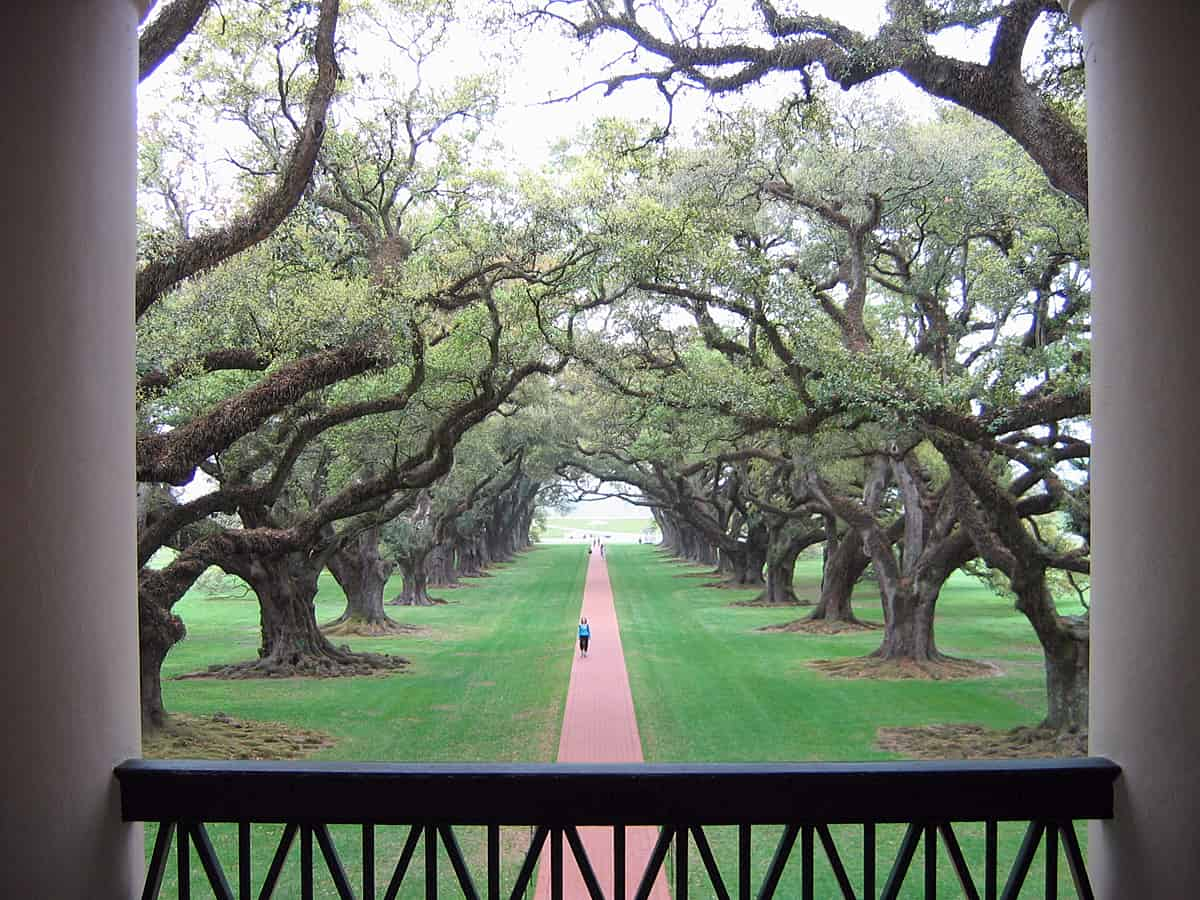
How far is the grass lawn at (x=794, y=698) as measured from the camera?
8.70 meters

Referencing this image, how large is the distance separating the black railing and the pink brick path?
95.5 inches

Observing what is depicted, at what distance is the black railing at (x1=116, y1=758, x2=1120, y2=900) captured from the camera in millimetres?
2270

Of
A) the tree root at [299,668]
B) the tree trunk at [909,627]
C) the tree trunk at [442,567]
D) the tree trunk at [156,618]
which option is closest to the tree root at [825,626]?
the tree trunk at [909,627]

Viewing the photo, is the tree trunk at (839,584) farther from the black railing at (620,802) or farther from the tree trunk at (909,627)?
the black railing at (620,802)

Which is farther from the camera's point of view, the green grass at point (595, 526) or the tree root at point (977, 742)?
the green grass at point (595, 526)

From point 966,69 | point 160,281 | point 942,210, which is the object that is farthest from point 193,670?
point 966,69

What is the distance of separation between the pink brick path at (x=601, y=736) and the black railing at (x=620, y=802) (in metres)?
2.43

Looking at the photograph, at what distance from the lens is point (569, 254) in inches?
457

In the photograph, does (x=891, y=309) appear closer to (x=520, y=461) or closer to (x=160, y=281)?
(x=160, y=281)

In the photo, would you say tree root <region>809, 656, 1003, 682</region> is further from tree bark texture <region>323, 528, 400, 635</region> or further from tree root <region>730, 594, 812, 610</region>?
tree root <region>730, 594, 812, 610</region>
